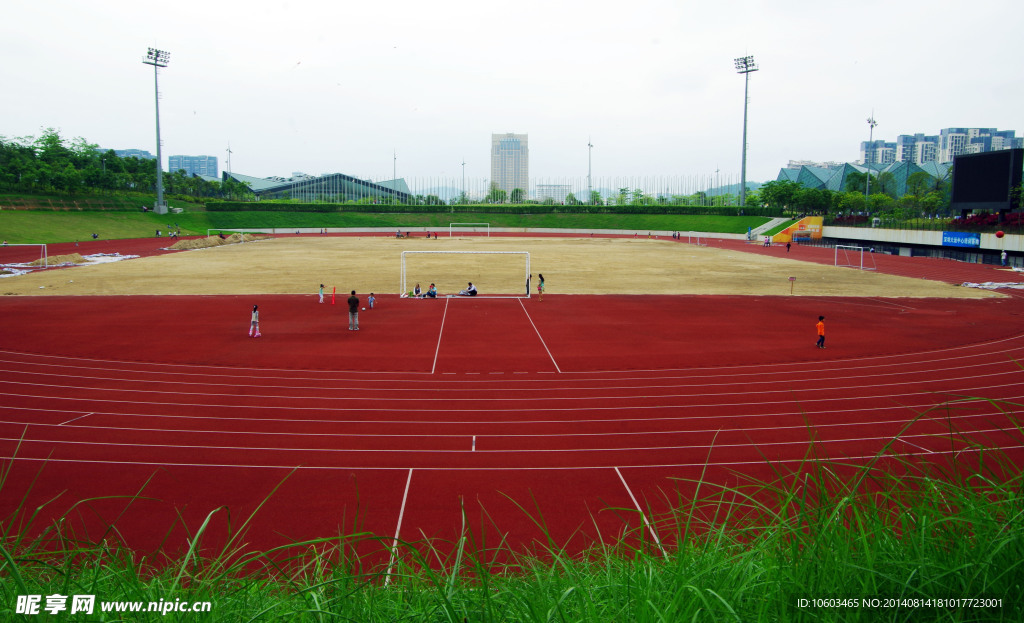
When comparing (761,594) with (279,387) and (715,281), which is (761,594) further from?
(715,281)

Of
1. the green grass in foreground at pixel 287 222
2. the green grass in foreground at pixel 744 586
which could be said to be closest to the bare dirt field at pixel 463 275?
the green grass in foreground at pixel 287 222

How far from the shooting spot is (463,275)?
43.6 metres

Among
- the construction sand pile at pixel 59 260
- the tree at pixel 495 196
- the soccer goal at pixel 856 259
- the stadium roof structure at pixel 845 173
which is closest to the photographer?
the construction sand pile at pixel 59 260

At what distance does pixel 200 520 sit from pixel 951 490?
9.84 meters

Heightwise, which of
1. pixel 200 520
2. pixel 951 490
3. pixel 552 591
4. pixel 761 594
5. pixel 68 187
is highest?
pixel 68 187

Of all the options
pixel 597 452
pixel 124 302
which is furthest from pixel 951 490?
pixel 124 302

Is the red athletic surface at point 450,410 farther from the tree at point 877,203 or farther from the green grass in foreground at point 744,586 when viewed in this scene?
the tree at point 877,203

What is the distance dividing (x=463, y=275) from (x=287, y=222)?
222ft

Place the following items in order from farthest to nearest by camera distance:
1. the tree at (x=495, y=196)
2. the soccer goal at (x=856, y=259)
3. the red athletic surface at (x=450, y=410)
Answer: the tree at (x=495, y=196) → the soccer goal at (x=856, y=259) → the red athletic surface at (x=450, y=410)

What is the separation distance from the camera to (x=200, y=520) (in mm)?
9719

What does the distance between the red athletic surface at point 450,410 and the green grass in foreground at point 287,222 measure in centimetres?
5579

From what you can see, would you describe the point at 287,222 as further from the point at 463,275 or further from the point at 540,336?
the point at 540,336

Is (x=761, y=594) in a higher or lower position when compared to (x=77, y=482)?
higher

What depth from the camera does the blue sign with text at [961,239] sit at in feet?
176
